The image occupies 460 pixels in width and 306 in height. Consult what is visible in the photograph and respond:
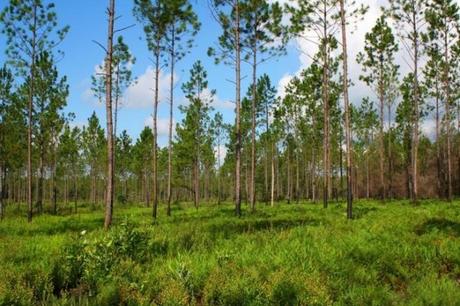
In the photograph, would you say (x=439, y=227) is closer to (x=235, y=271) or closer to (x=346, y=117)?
(x=346, y=117)

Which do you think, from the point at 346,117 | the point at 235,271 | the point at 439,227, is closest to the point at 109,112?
the point at 235,271

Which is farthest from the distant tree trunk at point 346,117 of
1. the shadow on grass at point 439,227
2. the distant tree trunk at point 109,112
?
the distant tree trunk at point 109,112

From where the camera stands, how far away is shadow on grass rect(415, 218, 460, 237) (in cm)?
1168

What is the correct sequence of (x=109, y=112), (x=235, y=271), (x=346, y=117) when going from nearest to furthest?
(x=235, y=271)
(x=109, y=112)
(x=346, y=117)

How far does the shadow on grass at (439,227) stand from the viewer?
38.3ft

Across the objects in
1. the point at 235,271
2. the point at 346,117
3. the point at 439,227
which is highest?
the point at 346,117

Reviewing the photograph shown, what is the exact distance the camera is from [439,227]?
12.5m

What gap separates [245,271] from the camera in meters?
7.01

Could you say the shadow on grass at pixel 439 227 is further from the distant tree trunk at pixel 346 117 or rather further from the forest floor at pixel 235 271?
the distant tree trunk at pixel 346 117

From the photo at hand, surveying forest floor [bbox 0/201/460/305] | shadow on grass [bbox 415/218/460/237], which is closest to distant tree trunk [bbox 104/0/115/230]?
forest floor [bbox 0/201/460/305]

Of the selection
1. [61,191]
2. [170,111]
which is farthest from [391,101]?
[61,191]

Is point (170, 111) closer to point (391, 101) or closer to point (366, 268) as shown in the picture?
point (366, 268)

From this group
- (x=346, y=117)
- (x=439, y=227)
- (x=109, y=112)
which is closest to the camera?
(x=439, y=227)

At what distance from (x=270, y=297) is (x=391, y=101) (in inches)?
1491
